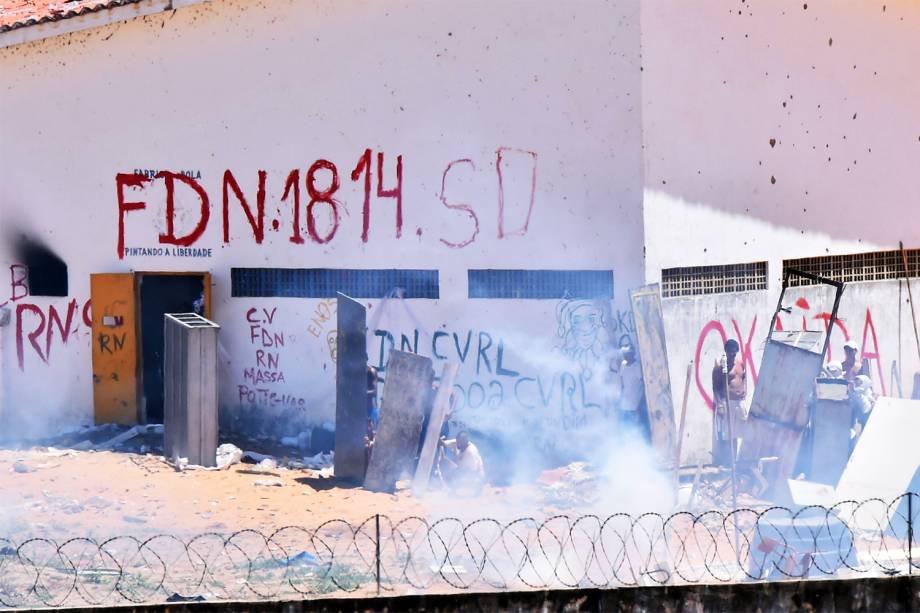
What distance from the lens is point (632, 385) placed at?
44.4 ft

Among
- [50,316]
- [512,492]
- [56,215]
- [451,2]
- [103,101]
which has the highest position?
[451,2]

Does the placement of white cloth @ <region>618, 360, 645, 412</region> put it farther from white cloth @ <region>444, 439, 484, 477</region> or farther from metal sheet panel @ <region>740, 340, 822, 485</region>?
white cloth @ <region>444, 439, 484, 477</region>

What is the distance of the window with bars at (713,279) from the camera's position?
13.6 m

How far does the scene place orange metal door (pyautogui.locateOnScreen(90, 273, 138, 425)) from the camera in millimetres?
14695

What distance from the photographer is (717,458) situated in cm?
1315

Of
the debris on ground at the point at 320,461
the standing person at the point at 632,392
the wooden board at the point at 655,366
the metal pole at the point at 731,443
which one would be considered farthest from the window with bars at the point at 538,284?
the debris on ground at the point at 320,461

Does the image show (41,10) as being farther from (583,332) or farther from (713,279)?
(713,279)

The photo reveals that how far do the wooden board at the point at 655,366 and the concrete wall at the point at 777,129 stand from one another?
0.35m

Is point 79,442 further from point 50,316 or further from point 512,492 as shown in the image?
point 512,492

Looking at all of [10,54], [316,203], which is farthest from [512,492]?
[10,54]

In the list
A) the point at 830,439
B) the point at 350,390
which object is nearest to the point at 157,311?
the point at 350,390

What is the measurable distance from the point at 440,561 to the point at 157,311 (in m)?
6.11

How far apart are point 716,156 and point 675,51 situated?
1.24 metres

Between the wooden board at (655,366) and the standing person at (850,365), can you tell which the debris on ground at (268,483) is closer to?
the wooden board at (655,366)
